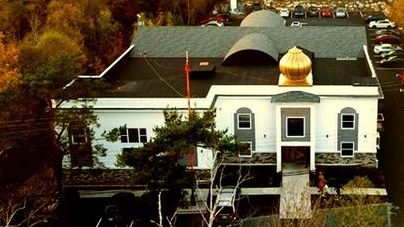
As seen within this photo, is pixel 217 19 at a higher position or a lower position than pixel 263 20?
higher

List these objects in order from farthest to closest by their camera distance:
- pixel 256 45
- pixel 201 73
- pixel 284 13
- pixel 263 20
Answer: pixel 284 13, pixel 263 20, pixel 256 45, pixel 201 73

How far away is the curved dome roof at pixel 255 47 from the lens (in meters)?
43.9

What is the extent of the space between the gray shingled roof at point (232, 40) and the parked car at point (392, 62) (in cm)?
717

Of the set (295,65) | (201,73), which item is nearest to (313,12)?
(201,73)

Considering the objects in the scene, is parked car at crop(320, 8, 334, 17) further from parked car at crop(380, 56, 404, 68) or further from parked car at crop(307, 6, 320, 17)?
parked car at crop(380, 56, 404, 68)

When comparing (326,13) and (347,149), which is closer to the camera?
(347,149)

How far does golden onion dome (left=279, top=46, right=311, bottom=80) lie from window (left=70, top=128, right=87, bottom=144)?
10652mm

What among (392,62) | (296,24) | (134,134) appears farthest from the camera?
(296,24)

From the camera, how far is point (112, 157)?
37.6 metres

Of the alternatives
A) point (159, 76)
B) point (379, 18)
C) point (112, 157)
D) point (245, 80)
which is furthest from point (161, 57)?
point (379, 18)

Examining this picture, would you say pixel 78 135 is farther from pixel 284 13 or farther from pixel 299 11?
pixel 299 11

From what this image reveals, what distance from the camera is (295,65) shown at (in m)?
37.8

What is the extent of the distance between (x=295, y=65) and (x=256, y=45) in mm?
6894

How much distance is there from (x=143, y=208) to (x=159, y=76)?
12.3 m
